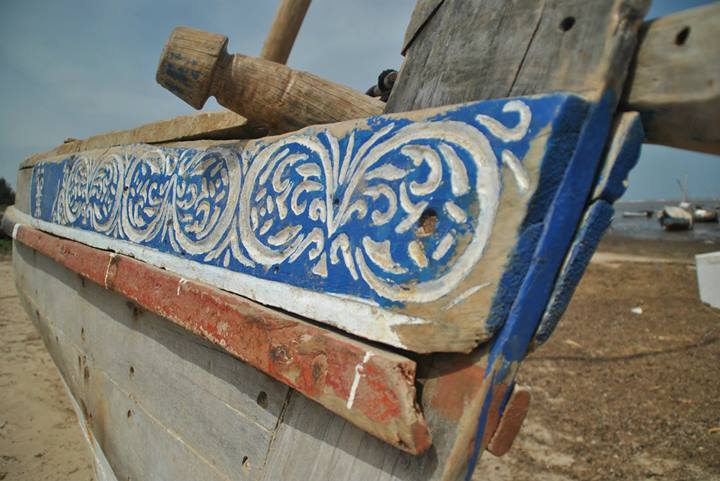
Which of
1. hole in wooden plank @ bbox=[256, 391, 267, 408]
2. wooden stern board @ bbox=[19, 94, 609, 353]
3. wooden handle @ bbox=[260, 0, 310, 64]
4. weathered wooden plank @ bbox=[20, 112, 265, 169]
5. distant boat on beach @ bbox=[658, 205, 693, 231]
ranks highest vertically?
distant boat on beach @ bbox=[658, 205, 693, 231]

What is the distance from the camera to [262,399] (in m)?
1.25

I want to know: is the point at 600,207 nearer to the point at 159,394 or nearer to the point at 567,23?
the point at 567,23

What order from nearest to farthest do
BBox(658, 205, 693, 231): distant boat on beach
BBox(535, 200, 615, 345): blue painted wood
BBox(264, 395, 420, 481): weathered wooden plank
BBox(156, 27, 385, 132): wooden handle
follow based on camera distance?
BBox(535, 200, 615, 345): blue painted wood → BBox(264, 395, 420, 481): weathered wooden plank → BBox(156, 27, 385, 132): wooden handle → BBox(658, 205, 693, 231): distant boat on beach

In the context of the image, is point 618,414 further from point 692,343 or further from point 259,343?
point 259,343

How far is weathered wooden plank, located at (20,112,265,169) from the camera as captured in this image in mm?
1761

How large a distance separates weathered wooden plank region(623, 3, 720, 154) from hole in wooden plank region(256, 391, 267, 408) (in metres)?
1.14

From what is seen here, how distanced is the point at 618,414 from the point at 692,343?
2.52 m

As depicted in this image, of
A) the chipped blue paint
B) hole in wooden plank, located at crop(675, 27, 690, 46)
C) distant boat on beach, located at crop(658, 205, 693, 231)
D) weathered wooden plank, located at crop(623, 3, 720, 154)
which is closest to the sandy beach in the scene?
the chipped blue paint

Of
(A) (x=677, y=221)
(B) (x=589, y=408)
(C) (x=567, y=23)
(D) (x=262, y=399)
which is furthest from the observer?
(A) (x=677, y=221)

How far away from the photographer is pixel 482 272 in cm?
76

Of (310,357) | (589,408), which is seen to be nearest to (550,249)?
(310,357)

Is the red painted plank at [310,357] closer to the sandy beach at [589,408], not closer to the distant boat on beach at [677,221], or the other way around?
the sandy beach at [589,408]

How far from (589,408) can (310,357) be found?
3.64m

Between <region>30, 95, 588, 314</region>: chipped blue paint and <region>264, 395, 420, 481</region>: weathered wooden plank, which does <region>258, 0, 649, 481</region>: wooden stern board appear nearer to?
<region>264, 395, 420, 481</region>: weathered wooden plank
